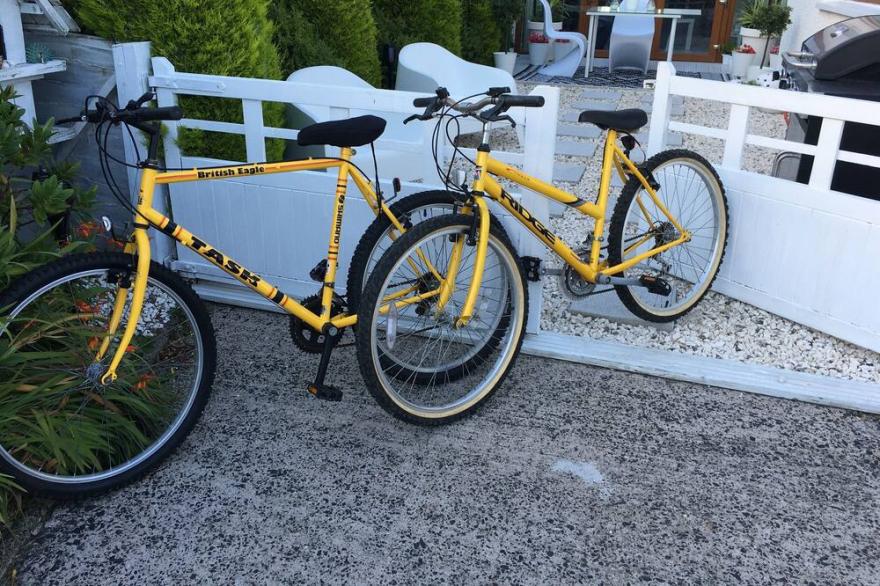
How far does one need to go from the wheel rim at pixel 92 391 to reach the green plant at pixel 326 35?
2.98 metres

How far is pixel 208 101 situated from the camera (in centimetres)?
388

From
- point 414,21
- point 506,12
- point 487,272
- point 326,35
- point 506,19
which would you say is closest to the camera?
point 487,272

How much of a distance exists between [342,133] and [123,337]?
0.94 meters

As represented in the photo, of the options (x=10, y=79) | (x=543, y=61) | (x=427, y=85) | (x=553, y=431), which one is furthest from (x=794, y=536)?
(x=543, y=61)

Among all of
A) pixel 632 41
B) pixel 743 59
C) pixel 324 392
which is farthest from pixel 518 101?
pixel 632 41

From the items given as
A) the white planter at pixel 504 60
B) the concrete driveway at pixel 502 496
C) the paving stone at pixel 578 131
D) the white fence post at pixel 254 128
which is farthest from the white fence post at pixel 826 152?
the white planter at pixel 504 60

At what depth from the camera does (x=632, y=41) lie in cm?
998

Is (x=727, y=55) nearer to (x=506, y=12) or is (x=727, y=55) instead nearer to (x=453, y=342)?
(x=506, y=12)

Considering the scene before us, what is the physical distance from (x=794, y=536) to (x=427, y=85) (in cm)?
450

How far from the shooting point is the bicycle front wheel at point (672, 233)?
11.0 ft

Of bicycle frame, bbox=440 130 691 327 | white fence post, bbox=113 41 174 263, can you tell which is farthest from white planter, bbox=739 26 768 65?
white fence post, bbox=113 41 174 263

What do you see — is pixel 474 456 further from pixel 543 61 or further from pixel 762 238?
pixel 543 61

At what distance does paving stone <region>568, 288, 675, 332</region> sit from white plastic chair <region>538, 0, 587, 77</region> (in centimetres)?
652

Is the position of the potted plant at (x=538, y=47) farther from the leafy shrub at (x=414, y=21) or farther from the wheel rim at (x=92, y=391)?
the wheel rim at (x=92, y=391)
